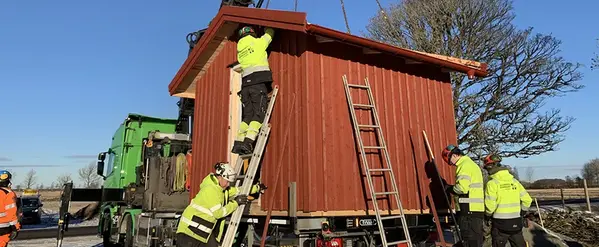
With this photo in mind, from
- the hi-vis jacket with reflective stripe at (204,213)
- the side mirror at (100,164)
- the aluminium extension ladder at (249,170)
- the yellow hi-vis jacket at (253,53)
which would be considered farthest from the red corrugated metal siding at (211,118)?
the side mirror at (100,164)

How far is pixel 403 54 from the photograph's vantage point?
7.09 metres

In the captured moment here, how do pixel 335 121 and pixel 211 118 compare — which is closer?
pixel 335 121

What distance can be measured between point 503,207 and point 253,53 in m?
4.68

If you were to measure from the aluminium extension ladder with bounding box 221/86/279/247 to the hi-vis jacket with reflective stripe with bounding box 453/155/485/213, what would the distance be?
3.18 m

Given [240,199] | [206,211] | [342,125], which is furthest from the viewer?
[342,125]

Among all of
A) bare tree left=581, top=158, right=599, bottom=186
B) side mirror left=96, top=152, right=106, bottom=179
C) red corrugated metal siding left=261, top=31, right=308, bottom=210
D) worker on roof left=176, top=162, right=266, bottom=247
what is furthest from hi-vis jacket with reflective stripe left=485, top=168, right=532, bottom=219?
bare tree left=581, top=158, right=599, bottom=186

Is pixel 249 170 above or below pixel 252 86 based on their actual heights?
below

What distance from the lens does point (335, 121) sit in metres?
6.46

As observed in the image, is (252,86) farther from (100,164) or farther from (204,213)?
(100,164)

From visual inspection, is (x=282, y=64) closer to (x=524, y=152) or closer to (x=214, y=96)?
(x=214, y=96)

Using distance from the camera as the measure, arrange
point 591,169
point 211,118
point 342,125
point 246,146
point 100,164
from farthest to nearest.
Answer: point 591,169 < point 100,164 < point 211,118 < point 342,125 < point 246,146

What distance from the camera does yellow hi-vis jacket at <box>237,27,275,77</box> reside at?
22.0 ft

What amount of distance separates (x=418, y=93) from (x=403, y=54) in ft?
3.39

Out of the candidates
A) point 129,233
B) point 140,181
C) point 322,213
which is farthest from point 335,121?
point 129,233
